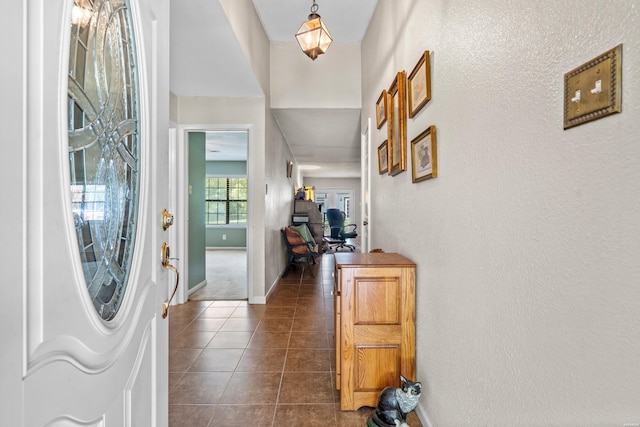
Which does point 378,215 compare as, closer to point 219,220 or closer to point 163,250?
point 163,250

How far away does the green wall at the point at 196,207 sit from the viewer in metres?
4.01

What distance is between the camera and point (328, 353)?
7.95 feet

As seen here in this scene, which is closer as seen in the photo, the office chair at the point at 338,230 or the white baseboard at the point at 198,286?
the white baseboard at the point at 198,286

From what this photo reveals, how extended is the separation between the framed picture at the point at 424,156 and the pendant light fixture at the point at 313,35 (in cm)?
131

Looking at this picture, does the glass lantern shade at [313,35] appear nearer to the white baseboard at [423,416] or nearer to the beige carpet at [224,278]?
the white baseboard at [423,416]

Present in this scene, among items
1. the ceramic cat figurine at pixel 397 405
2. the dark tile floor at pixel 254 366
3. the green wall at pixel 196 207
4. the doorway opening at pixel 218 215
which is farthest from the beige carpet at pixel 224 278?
the ceramic cat figurine at pixel 397 405

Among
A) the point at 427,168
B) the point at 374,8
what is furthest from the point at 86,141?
the point at 374,8

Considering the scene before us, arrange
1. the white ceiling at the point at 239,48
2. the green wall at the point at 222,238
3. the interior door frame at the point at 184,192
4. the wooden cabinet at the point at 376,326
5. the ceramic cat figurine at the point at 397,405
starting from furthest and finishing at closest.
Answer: the green wall at the point at 222,238 → the interior door frame at the point at 184,192 → the white ceiling at the point at 239,48 → the wooden cabinet at the point at 376,326 → the ceramic cat figurine at the point at 397,405

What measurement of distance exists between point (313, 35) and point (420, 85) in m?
1.25

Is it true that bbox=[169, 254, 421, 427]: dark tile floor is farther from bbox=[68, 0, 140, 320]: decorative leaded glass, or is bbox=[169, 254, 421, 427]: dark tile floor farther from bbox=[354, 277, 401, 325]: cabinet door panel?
bbox=[68, 0, 140, 320]: decorative leaded glass

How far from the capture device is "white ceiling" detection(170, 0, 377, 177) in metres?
2.26

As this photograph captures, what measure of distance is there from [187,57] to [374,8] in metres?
1.86

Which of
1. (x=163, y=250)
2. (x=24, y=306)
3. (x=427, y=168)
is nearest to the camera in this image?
(x=24, y=306)

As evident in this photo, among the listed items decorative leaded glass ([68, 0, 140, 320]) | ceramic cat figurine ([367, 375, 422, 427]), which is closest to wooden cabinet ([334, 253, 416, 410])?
ceramic cat figurine ([367, 375, 422, 427])
